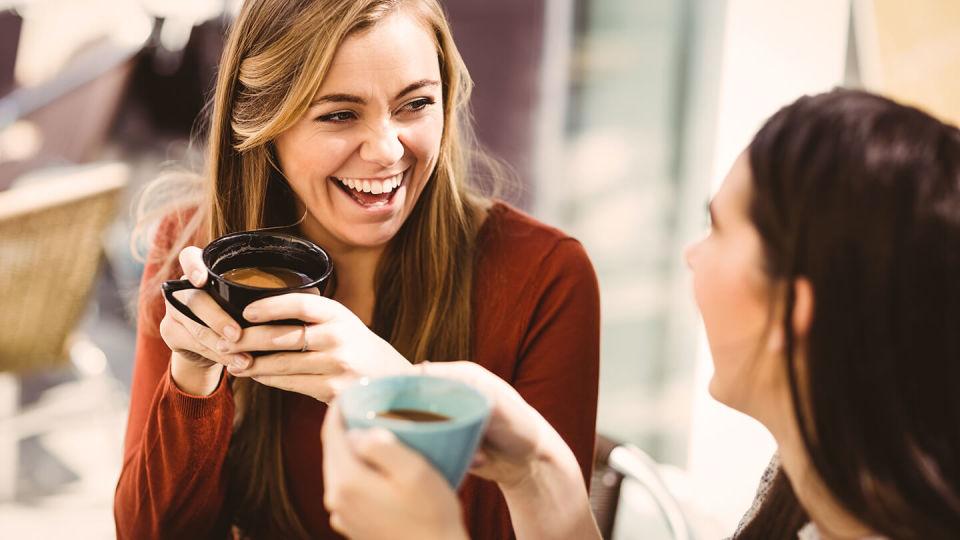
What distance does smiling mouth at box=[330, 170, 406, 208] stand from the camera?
55.2 inches

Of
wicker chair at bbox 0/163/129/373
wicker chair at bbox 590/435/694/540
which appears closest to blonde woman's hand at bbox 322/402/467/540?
wicker chair at bbox 590/435/694/540

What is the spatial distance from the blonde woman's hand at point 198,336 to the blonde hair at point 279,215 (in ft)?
0.62

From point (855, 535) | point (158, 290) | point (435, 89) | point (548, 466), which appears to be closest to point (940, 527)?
point (855, 535)

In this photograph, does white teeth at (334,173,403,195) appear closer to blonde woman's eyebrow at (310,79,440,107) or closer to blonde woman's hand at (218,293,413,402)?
blonde woman's eyebrow at (310,79,440,107)

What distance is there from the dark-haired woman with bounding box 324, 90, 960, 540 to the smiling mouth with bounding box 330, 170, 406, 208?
0.60 m

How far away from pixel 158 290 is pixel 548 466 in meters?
0.80

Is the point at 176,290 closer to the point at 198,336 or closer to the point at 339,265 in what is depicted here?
the point at 198,336

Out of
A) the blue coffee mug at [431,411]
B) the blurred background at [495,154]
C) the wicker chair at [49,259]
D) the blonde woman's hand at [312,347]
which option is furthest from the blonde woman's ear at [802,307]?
the wicker chair at [49,259]

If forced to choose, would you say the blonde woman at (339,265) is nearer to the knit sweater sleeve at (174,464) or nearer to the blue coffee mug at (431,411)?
the knit sweater sleeve at (174,464)

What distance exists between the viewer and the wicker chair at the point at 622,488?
1439mm

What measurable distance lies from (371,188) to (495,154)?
6.03ft

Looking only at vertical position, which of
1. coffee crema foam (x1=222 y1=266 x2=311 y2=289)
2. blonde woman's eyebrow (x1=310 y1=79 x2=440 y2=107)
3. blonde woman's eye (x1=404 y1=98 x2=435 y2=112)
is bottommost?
coffee crema foam (x1=222 y1=266 x2=311 y2=289)

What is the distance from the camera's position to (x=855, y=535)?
3.03 ft

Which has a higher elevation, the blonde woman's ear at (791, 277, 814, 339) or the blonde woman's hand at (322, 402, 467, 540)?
the blonde woman's ear at (791, 277, 814, 339)
